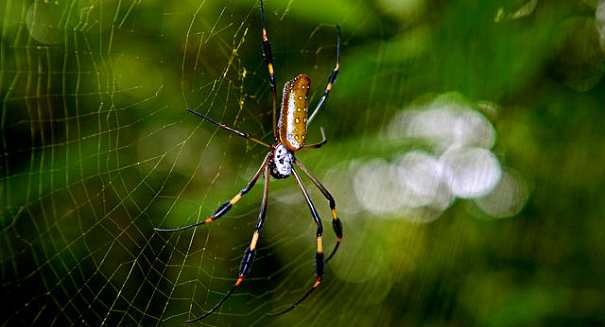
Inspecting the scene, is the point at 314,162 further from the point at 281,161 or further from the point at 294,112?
the point at 294,112

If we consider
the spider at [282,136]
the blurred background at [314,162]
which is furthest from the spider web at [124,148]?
the spider at [282,136]

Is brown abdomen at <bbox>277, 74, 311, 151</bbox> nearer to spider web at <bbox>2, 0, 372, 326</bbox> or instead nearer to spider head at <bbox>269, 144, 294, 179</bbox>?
spider head at <bbox>269, 144, 294, 179</bbox>

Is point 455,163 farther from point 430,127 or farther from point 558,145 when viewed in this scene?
point 558,145

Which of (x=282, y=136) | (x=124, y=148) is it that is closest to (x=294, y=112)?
(x=282, y=136)

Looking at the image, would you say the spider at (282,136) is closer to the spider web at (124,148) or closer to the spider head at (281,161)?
the spider head at (281,161)

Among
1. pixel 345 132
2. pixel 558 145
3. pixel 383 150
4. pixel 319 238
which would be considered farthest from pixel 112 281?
pixel 558 145

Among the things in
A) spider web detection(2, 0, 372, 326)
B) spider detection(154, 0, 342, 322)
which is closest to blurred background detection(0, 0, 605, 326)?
spider web detection(2, 0, 372, 326)

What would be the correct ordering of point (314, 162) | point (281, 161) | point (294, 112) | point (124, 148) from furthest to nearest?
point (314, 162)
point (124, 148)
point (281, 161)
point (294, 112)
